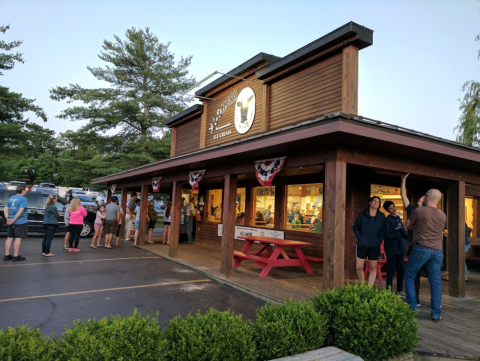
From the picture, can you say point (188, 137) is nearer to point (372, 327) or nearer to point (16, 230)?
point (16, 230)

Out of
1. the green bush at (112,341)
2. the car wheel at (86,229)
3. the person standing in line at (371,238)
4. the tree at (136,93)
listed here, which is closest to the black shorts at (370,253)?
the person standing in line at (371,238)

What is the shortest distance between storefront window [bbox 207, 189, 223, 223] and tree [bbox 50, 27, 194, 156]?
1345 centimetres

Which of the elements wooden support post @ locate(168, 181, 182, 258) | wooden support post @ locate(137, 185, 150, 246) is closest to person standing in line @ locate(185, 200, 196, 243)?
wooden support post @ locate(137, 185, 150, 246)

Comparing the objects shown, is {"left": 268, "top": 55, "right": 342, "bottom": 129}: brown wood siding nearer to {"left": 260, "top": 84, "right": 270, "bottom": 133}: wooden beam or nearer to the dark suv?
{"left": 260, "top": 84, "right": 270, "bottom": 133}: wooden beam

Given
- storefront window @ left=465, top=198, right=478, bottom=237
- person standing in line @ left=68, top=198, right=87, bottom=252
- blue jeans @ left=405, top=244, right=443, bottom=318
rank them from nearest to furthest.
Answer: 1. blue jeans @ left=405, top=244, right=443, bottom=318
2. person standing in line @ left=68, top=198, right=87, bottom=252
3. storefront window @ left=465, top=198, right=478, bottom=237

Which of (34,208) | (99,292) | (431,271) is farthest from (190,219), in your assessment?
(431,271)

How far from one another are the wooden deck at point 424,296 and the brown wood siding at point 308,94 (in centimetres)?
372

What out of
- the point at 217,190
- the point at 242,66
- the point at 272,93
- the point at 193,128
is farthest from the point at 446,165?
the point at 193,128

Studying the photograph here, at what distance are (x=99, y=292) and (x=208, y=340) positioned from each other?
13.4 feet

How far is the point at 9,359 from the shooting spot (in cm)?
215

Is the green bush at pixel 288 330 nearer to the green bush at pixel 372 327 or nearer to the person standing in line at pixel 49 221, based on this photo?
the green bush at pixel 372 327

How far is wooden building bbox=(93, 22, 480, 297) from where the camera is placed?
5.23 m

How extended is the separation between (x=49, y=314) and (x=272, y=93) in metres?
7.98

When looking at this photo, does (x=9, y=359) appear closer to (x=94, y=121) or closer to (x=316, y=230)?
(x=316, y=230)
